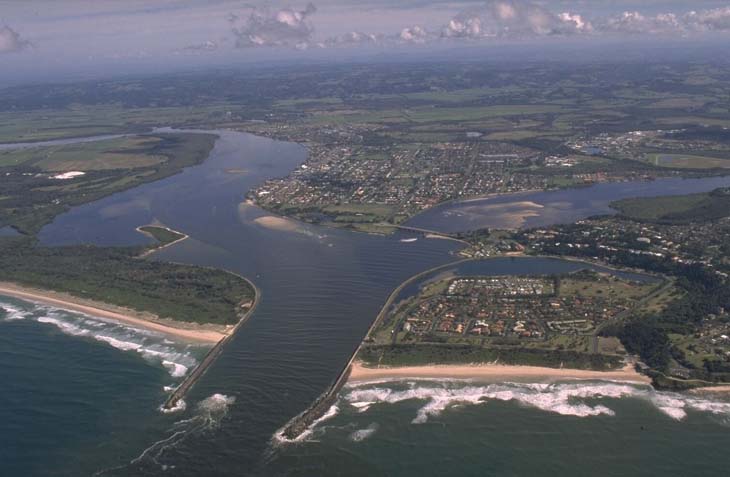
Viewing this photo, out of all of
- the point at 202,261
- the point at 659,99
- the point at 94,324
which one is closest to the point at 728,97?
the point at 659,99

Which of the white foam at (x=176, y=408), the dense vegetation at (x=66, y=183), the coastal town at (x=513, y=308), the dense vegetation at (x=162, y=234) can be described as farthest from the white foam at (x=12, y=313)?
the coastal town at (x=513, y=308)

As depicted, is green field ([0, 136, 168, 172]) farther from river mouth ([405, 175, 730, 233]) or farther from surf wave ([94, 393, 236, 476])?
surf wave ([94, 393, 236, 476])

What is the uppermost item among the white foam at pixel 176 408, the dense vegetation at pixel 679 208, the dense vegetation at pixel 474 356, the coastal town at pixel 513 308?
the dense vegetation at pixel 679 208

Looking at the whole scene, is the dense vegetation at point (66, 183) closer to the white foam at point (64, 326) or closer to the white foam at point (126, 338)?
the white foam at point (64, 326)

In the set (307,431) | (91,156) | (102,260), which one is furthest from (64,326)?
(91,156)

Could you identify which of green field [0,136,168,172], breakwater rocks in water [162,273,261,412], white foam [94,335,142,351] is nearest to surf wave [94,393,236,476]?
breakwater rocks in water [162,273,261,412]

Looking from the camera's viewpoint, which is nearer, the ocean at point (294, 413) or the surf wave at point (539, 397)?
the ocean at point (294, 413)
